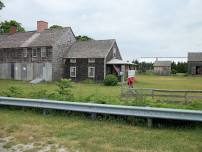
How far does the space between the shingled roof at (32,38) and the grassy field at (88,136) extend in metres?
32.0

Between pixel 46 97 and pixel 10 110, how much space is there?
4.77ft

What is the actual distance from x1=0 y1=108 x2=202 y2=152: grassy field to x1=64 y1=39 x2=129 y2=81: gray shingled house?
2909 centimetres

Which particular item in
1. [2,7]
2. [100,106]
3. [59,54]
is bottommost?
[100,106]

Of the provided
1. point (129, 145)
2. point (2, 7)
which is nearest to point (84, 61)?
point (2, 7)

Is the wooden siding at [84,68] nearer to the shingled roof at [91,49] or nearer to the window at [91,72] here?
the window at [91,72]

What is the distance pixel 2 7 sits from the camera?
30344 millimetres

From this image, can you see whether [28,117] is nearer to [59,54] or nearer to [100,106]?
[100,106]

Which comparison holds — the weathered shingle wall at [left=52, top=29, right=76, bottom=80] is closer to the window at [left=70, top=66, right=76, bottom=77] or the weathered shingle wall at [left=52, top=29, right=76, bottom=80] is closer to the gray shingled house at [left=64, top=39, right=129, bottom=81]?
the gray shingled house at [left=64, top=39, right=129, bottom=81]

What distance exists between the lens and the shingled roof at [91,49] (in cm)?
3991

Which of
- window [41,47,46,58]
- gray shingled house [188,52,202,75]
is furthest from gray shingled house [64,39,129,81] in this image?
gray shingled house [188,52,202,75]

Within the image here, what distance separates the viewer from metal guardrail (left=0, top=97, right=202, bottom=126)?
8539mm

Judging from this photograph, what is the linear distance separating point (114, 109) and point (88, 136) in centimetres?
186

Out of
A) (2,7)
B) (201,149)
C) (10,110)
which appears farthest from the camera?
(2,7)

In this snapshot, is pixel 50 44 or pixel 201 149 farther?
pixel 50 44
